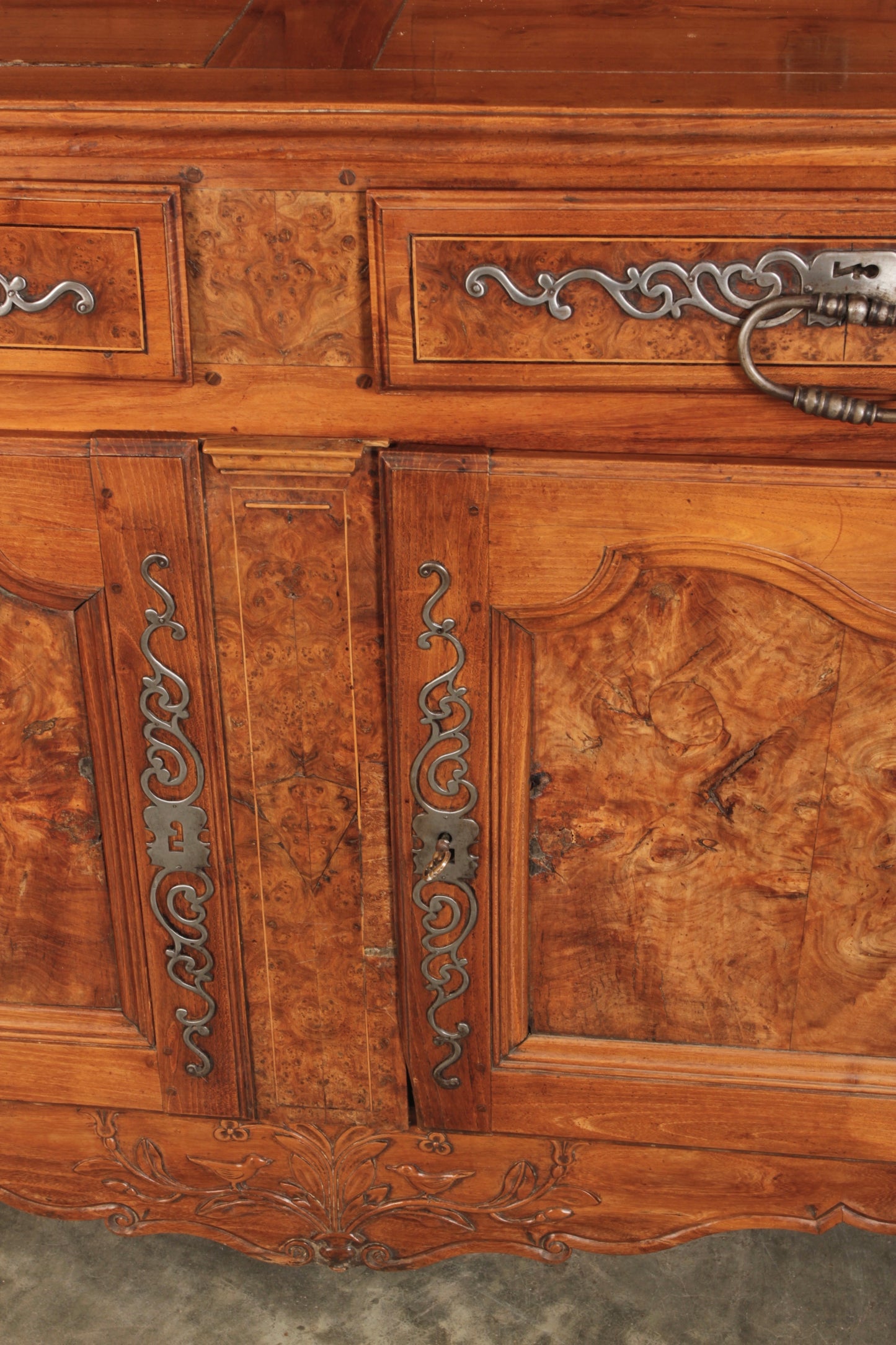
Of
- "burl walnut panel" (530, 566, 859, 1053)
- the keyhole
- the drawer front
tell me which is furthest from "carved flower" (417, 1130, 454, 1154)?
the keyhole

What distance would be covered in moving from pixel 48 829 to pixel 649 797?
49 centimetres

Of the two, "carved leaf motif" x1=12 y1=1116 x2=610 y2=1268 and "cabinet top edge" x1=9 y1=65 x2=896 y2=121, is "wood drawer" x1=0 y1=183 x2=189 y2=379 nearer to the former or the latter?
"cabinet top edge" x1=9 y1=65 x2=896 y2=121

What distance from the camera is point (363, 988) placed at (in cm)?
111

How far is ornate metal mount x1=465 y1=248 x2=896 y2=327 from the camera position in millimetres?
842

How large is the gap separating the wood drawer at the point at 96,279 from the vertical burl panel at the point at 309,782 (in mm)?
101

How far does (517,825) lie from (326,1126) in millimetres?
351

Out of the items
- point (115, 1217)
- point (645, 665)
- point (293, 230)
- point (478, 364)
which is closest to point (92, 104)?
point (293, 230)

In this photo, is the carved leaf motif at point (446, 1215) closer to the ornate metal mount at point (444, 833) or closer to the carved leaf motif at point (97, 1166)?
the ornate metal mount at point (444, 833)

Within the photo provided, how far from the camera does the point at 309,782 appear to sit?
41.0 inches

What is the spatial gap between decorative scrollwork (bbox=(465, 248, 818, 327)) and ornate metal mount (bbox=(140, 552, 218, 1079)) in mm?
327

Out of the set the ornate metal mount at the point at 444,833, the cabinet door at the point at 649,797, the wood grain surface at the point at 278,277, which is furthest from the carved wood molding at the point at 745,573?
the wood grain surface at the point at 278,277

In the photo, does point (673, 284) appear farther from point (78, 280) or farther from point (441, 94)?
point (78, 280)

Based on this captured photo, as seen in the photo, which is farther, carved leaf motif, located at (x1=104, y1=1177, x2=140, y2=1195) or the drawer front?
carved leaf motif, located at (x1=104, y1=1177, x2=140, y2=1195)

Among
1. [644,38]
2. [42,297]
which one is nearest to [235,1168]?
[42,297]
